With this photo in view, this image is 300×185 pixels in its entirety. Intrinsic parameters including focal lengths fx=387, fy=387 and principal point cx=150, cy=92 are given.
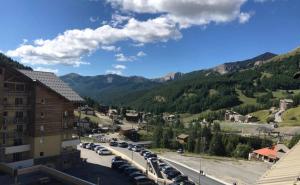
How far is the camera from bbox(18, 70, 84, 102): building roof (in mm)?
64375

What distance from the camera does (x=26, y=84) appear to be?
60844 millimetres

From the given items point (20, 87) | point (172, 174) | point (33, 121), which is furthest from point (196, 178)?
point (20, 87)

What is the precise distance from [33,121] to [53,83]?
31.3 ft

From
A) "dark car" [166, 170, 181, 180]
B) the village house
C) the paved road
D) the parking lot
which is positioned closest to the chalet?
the village house

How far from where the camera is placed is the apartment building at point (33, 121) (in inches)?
2281

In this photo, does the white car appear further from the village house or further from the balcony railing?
the village house

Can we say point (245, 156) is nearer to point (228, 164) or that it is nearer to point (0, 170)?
point (228, 164)

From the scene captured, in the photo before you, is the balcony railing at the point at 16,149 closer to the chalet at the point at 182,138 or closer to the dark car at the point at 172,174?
the dark car at the point at 172,174

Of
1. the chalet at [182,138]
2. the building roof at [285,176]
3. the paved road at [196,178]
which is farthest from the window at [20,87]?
the chalet at [182,138]

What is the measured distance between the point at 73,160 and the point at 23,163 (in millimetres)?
10077

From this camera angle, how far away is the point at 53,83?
222 ft

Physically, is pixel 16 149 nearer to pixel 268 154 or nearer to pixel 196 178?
pixel 196 178

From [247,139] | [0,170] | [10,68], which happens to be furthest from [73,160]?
[247,139]

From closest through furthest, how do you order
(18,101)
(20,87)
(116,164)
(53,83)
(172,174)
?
(18,101) → (20,87) → (172,174) → (53,83) → (116,164)
